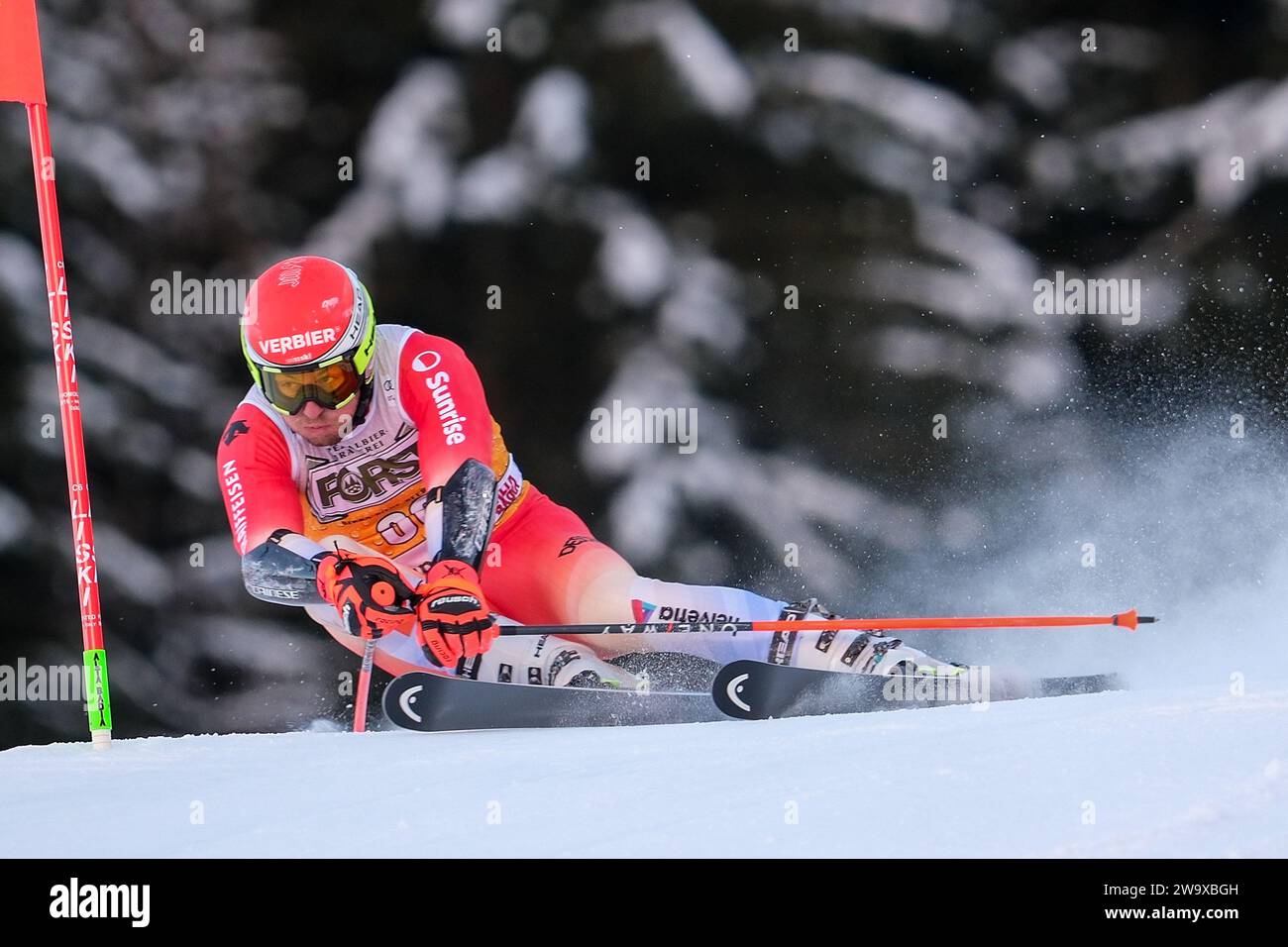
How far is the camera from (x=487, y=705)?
3.37m

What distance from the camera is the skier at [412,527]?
3.22 meters

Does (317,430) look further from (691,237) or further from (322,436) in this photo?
(691,237)

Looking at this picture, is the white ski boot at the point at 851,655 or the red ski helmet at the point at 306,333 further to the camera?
the white ski boot at the point at 851,655

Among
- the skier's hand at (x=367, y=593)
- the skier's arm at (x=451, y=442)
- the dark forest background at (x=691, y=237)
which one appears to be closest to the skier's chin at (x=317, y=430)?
the skier's arm at (x=451, y=442)

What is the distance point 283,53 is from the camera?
5.05m

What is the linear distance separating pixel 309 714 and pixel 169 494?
945 mm

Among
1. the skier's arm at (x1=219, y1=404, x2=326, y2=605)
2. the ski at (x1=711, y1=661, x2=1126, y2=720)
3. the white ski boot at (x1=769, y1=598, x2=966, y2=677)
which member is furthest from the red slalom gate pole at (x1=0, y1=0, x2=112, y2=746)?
the white ski boot at (x1=769, y1=598, x2=966, y2=677)

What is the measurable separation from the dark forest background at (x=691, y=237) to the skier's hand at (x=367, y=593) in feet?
6.09

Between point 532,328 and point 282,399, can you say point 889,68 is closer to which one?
point 532,328

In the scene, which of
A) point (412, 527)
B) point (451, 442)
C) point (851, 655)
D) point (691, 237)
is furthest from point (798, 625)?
point (691, 237)

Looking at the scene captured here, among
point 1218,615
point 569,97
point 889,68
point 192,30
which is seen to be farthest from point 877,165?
point 192,30

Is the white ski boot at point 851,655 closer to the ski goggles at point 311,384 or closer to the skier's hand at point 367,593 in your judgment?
the skier's hand at point 367,593

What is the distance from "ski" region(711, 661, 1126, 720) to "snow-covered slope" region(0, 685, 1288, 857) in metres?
0.46

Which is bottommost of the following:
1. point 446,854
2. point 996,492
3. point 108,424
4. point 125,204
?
point 446,854
